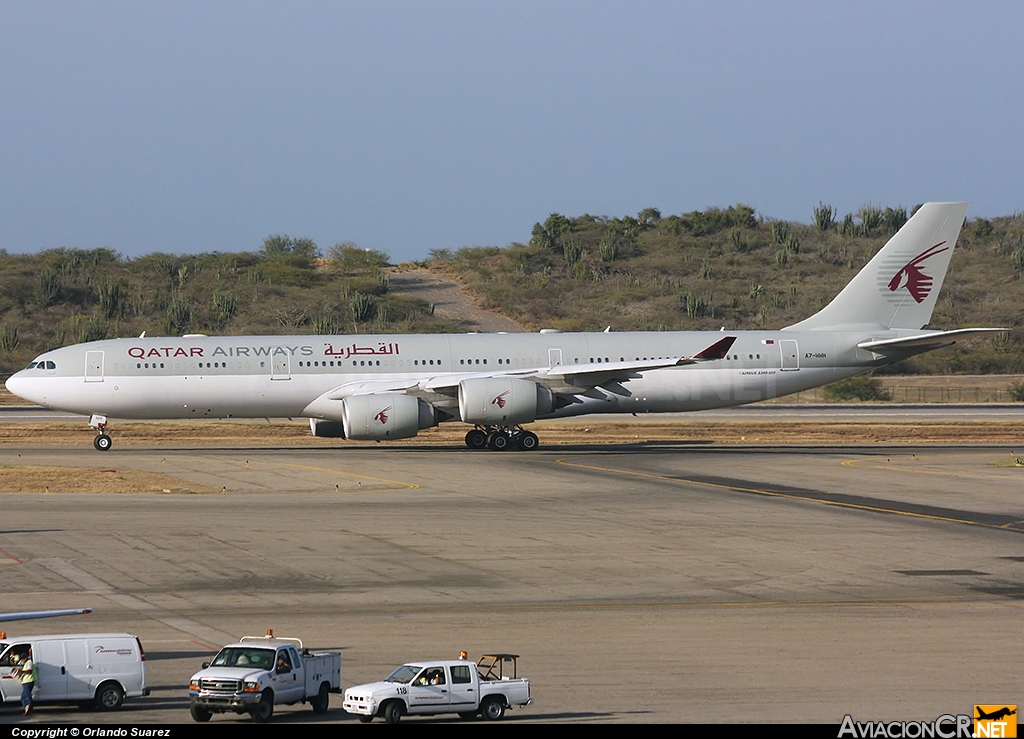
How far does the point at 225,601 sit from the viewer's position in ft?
63.7

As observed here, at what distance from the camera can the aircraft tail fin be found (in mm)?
49188

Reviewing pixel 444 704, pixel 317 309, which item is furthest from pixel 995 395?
pixel 444 704

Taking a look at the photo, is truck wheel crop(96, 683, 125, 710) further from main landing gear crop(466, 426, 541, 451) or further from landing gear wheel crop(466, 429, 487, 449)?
landing gear wheel crop(466, 429, 487, 449)

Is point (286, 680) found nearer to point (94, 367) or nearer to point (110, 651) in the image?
point (110, 651)

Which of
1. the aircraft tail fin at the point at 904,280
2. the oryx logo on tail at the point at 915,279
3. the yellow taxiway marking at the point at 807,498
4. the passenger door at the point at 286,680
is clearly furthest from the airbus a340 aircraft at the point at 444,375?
the passenger door at the point at 286,680

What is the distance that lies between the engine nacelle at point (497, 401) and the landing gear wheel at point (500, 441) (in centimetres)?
173

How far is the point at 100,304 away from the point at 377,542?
288 feet

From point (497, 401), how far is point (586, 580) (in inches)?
865

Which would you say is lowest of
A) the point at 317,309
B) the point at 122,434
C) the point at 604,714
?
the point at 604,714

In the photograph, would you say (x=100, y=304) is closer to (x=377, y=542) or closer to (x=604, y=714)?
(x=377, y=542)

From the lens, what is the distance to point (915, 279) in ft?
162

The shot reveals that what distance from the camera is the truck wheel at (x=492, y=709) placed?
12.8 meters

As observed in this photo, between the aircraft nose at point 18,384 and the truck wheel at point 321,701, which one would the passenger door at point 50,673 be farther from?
the aircraft nose at point 18,384

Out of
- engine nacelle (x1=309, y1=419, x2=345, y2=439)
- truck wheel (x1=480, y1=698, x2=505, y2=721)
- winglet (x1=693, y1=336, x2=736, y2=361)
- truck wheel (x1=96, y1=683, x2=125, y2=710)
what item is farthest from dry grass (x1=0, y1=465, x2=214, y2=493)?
truck wheel (x1=480, y1=698, x2=505, y2=721)
